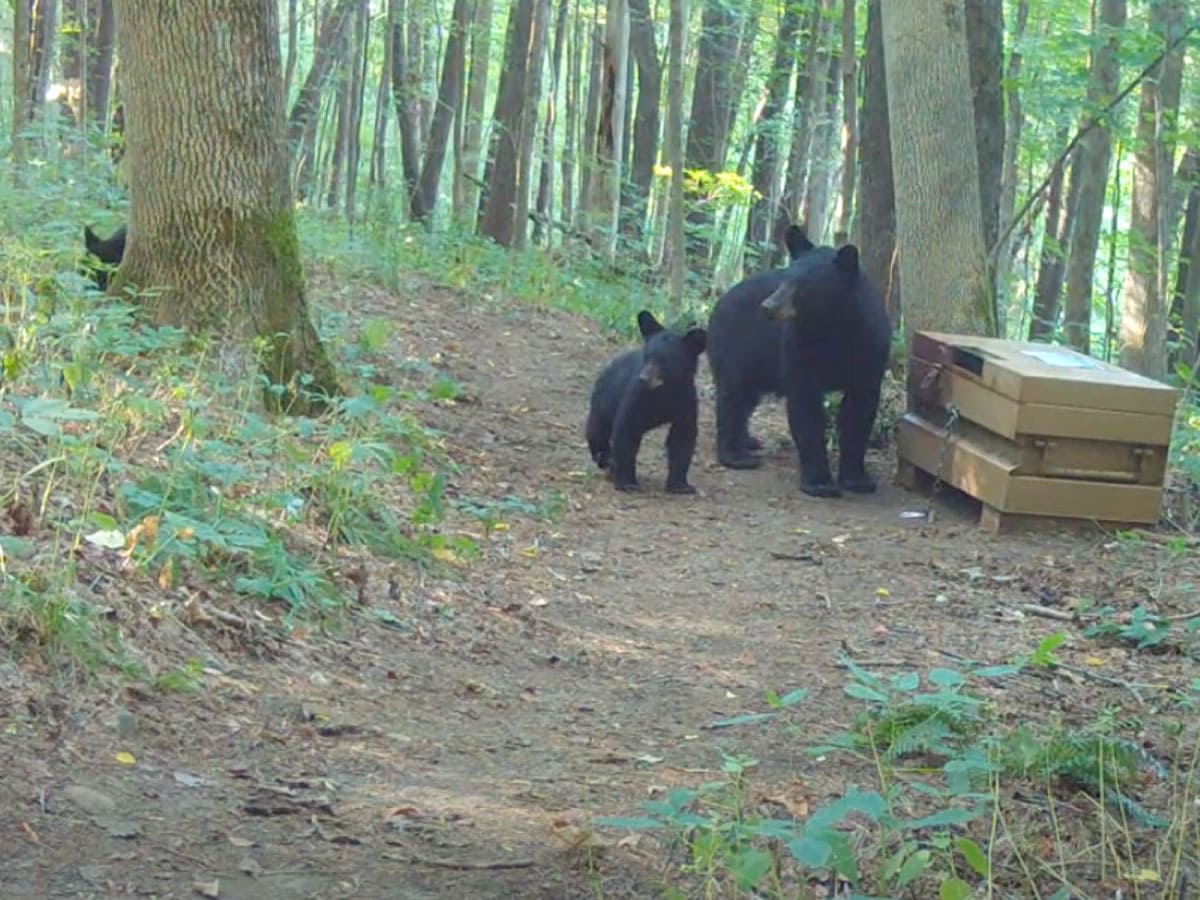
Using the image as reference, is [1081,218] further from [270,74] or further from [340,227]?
[270,74]

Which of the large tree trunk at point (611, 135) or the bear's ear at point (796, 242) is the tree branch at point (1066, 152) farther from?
the large tree trunk at point (611, 135)

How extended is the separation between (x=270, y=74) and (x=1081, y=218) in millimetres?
15351

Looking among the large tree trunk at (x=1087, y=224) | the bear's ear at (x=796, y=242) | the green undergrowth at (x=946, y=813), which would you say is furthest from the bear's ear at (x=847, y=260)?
the large tree trunk at (x=1087, y=224)

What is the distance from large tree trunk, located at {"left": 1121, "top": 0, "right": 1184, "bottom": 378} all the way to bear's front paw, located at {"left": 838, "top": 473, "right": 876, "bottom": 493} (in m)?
10.8

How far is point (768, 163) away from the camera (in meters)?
32.0

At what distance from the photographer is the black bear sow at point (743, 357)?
10430 mm

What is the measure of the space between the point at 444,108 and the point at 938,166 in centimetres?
1420

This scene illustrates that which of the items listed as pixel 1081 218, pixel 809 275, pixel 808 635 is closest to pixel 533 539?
pixel 808 635

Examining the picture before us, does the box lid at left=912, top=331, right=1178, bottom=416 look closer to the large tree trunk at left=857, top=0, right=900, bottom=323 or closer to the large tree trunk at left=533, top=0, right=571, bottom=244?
the large tree trunk at left=857, top=0, right=900, bottom=323

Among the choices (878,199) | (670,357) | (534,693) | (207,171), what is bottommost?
(534,693)

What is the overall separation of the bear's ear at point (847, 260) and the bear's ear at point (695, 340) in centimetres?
98

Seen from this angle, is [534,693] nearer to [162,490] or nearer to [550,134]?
[162,490]

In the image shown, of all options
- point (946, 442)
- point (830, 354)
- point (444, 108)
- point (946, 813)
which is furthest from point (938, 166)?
point (444, 108)

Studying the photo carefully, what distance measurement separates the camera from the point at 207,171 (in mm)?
8172
